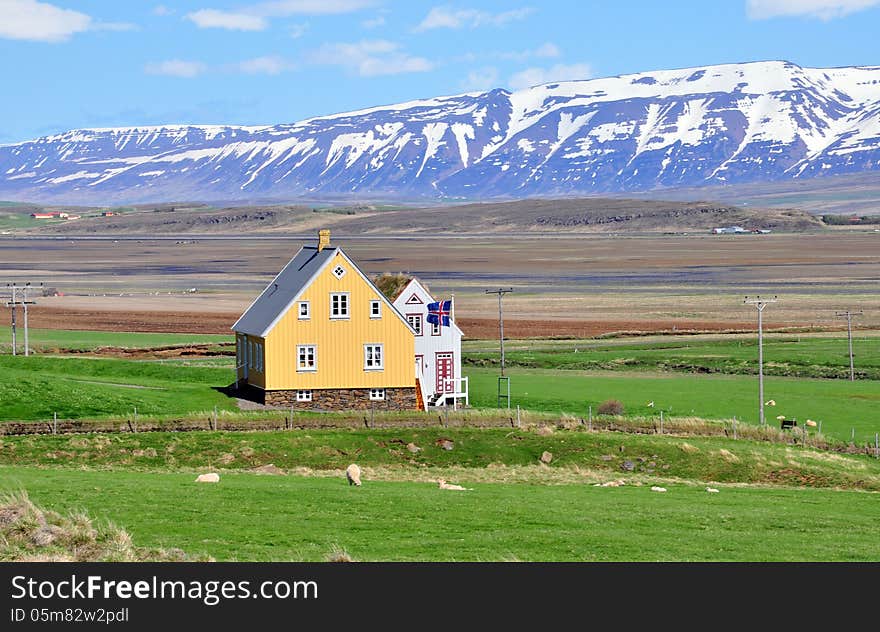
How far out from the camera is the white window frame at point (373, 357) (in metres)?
52.2

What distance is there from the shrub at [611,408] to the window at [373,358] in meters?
8.76

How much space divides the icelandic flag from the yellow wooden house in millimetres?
2884

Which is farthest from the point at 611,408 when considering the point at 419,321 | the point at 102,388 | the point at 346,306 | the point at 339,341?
the point at 102,388

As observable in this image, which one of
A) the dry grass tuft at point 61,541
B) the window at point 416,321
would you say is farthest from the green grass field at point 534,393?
the dry grass tuft at point 61,541

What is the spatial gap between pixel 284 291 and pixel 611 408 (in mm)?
13393

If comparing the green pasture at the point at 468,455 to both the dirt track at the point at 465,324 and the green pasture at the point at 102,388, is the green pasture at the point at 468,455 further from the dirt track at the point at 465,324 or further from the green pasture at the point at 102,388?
the dirt track at the point at 465,324

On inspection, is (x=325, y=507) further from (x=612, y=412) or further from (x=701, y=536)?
(x=612, y=412)

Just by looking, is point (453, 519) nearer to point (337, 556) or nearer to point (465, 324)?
point (337, 556)

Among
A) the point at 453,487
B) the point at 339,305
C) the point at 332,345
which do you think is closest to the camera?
the point at 453,487

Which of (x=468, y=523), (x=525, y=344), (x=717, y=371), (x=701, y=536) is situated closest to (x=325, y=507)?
(x=468, y=523)

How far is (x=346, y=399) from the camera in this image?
51.8 meters

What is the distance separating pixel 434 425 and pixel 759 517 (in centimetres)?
1847

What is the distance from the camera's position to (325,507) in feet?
85.8

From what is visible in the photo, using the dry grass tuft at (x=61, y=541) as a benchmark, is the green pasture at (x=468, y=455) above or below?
below
